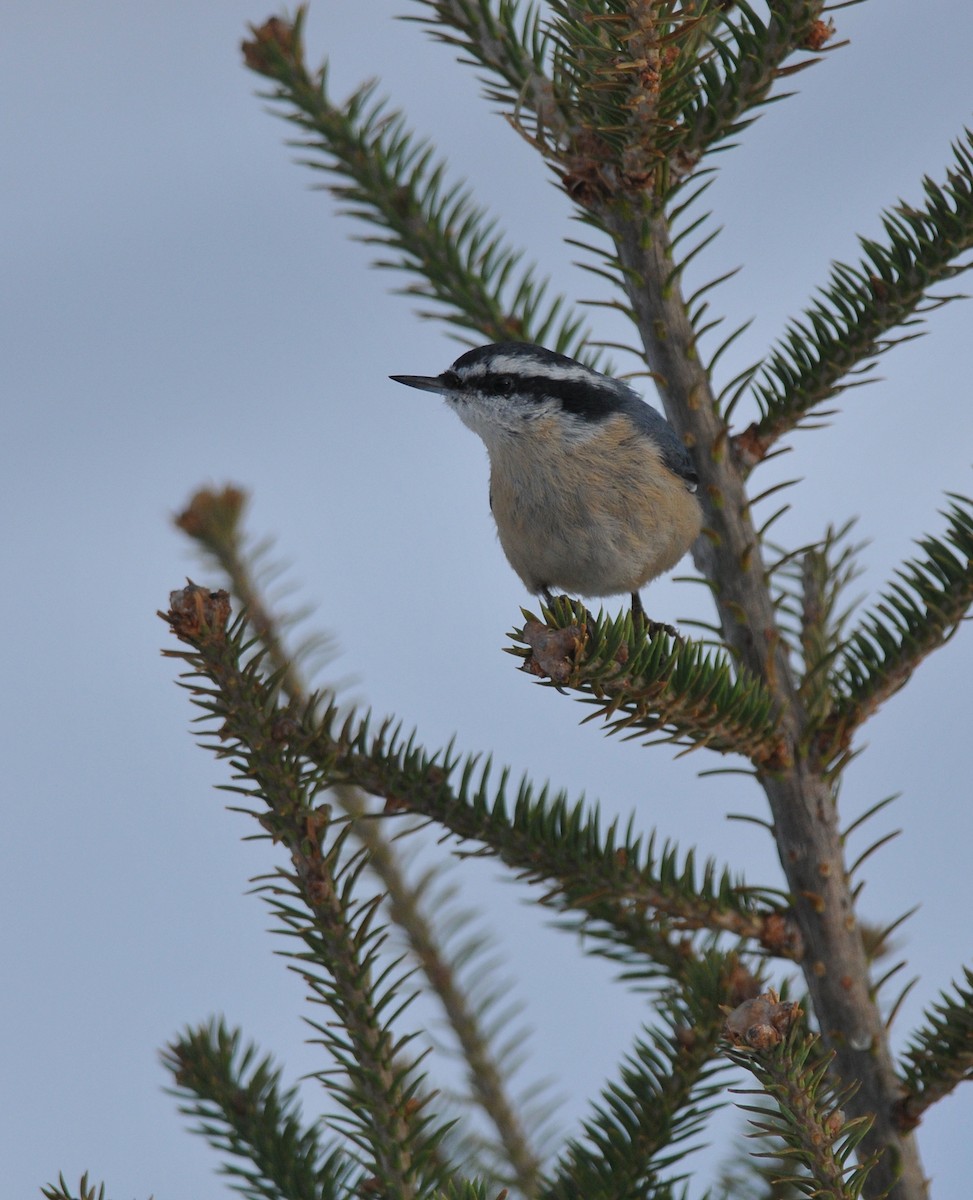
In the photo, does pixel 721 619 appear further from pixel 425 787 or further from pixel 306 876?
pixel 306 876

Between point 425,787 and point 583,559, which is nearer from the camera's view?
point 425,787

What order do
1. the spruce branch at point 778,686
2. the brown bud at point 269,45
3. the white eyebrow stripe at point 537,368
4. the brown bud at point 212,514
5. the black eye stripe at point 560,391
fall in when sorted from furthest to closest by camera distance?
the black eye stripe at point 560,391, the white eyebrow stripe at point 537,368, the brown bud at point 212,514, the brown bud at point 269,45, the spruce branch at point 778,686

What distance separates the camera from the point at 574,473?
2537 millimetres

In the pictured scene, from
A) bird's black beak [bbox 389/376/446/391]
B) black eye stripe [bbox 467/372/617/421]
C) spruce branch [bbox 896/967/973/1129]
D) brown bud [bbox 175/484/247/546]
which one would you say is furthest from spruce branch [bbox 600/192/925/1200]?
bird's black beak [bbox 389/376/446/391]

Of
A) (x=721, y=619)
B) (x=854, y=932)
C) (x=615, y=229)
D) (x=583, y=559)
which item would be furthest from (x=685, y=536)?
(x=854, y=932)

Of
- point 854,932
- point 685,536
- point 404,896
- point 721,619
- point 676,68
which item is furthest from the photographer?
point 685,536

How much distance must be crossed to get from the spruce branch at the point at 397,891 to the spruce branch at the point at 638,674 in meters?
0.63

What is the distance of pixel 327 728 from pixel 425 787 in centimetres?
18

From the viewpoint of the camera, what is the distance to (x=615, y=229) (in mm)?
1923

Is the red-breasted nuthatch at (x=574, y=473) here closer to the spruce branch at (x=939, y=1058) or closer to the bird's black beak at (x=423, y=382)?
the bird's black beak at (x=423, y=382)

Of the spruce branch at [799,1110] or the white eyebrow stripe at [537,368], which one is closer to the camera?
the spruce branch at [799,1110]

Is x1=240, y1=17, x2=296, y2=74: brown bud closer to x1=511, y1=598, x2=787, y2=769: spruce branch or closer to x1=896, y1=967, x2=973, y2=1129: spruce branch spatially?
x1=511, y1=598, x2=787, y2=769: spruce branch

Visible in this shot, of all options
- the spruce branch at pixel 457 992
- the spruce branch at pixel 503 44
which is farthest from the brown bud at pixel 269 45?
the spruce branch at pixel 457 992

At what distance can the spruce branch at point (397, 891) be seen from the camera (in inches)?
84.7
